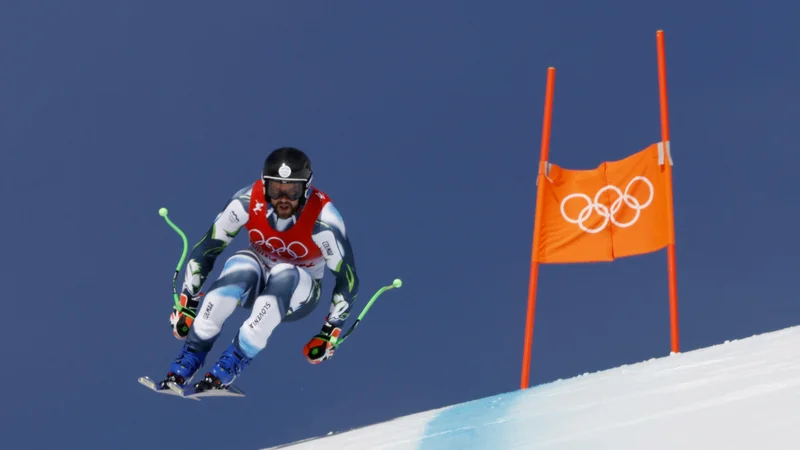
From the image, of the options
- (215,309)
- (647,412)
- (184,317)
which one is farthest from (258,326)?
(647,412)

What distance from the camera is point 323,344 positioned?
627cm

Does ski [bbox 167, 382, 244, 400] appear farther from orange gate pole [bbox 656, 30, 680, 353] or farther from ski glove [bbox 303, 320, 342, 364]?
orange gate pole [bbox 656, 30, 680, 353]

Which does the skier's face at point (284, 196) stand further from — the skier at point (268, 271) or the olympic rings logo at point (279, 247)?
the olympic rings logo at point (279, 247)

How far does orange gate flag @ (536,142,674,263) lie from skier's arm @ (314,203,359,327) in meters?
1.95

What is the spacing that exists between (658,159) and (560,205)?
75 cm

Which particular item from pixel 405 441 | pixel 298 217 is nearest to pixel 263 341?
pixel 298 217

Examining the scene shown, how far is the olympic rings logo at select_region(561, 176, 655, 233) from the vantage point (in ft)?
25.4

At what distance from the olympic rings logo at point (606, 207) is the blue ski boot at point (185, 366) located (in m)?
3.00

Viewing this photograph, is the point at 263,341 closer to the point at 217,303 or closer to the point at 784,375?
the point at 217,303

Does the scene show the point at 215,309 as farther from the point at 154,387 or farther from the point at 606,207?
the point at 606,207

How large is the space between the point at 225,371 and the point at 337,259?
2.81ft

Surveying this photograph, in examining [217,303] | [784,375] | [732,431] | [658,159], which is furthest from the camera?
[658,159]

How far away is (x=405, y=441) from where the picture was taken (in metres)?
5.25

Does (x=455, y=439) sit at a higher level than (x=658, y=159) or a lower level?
lower
